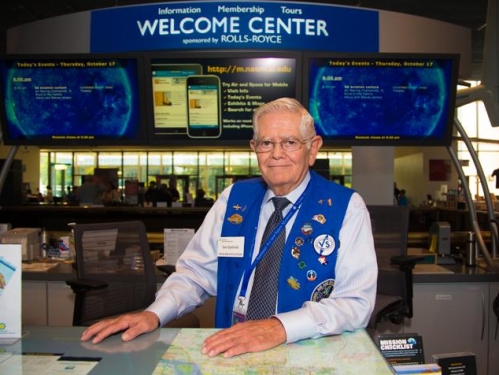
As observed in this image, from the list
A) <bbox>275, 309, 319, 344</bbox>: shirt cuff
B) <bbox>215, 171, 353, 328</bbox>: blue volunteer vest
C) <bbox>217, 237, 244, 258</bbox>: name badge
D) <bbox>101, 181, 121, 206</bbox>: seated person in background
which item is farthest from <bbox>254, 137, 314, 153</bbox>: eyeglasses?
<bbox>101, 181, 121, 206</bbox>: seated person in background

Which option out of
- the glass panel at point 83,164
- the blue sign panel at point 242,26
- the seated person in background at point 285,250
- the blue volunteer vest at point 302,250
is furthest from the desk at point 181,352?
the glass panel at point 83,164

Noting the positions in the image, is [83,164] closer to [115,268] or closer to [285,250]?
[115,268]

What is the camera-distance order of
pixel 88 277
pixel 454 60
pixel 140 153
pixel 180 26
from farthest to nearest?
pixel 140 153 < pixel 180 26 < pixel 454 60 < pixel 88 277

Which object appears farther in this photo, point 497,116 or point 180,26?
point 180,26

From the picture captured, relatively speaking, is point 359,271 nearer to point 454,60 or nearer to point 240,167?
point 454,60

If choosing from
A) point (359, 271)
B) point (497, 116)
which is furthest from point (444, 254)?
point (359, 271)

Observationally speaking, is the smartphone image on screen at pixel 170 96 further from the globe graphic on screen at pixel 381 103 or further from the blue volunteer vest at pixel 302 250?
the blue volunteer vest at pixel 302 250

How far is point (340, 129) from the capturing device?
3.42m

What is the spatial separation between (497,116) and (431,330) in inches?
63.0

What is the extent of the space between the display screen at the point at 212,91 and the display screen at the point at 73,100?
0.43ft

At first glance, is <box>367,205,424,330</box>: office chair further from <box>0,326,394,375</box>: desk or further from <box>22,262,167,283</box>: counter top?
<box>0,326,394,375</box>: desk

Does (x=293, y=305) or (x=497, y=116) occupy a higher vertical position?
(x=497, y=116)

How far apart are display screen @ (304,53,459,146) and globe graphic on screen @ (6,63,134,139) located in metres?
1.31

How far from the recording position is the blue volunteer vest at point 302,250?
5.26ft
